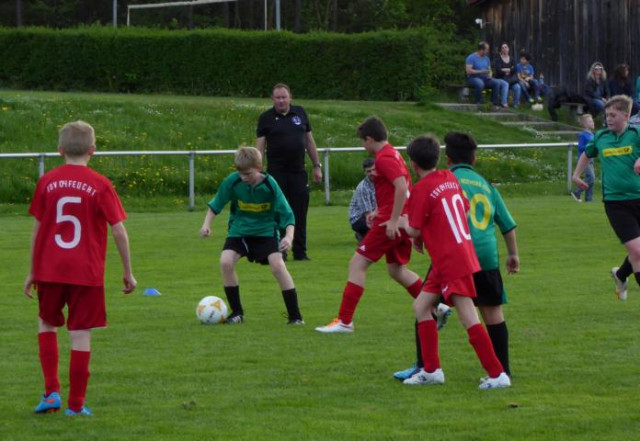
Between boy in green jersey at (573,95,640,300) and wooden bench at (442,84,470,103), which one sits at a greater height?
wooden bench at (442,84,470,103)

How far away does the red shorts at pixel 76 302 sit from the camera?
6984 mm

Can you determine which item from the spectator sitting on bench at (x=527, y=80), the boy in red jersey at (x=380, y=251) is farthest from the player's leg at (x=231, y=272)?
the spectator sitting on bench at (x=527, y=80)

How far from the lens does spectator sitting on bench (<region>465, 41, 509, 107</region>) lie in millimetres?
32781

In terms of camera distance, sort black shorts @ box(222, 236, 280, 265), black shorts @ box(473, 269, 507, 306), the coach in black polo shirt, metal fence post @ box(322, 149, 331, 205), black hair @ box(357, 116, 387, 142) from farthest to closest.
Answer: metal fence post @ box(322, 149, 331, 205) → the coach in black polo shirt → black shorts @ box(222, 236, 280, 265) → black hair @ box(357, 116, 387, 142) → black shorts @ box(473, 269, 507, 306)

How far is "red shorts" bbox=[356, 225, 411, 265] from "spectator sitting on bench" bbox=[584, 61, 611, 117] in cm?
1900

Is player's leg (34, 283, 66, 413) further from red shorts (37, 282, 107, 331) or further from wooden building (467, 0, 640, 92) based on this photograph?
wooden building (467, 0, 640, 92)

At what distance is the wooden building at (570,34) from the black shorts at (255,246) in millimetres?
22660

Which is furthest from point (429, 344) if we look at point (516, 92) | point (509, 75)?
point (509, 75)

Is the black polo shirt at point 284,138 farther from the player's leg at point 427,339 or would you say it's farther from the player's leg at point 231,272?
the player's leg at point 427,339

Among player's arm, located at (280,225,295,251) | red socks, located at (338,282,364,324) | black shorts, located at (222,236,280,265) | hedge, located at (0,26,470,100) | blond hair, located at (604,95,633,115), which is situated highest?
hedge, located at (0,26,470,100)

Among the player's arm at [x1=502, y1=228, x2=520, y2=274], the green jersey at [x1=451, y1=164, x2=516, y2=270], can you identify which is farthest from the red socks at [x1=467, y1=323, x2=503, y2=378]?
the player's arm at [x1=502, y1=228, x2=520, y2=274]

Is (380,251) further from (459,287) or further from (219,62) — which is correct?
(219,62)

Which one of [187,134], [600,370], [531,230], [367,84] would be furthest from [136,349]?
[367,84]

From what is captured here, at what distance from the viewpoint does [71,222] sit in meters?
6.95
